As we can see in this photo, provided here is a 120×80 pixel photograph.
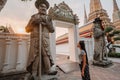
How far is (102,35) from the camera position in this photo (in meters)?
4.42

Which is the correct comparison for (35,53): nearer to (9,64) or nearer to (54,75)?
(54,75)

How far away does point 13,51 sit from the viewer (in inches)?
136

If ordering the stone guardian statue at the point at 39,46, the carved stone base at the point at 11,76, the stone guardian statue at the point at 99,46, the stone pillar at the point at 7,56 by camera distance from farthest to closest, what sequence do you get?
the stone guardian statue at the point at 99,46 → the stone pillar at the point at 7,56 → the carved stone base at the point at 11,76 → the stone guardian statue at the point at 39,46

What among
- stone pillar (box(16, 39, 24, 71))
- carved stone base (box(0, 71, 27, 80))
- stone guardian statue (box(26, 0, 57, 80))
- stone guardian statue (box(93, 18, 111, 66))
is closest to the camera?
stone guardian statue (box(26, 0, 57, 80))

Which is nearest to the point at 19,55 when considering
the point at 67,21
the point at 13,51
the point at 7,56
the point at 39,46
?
the point at 13,51

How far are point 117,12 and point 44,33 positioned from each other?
2346 cm

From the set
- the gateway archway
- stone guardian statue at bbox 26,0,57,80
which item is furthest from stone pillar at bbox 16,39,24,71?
the gateway archway

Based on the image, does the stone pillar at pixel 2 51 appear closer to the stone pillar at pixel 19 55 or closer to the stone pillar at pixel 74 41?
the stone pillar at pixel 19 55

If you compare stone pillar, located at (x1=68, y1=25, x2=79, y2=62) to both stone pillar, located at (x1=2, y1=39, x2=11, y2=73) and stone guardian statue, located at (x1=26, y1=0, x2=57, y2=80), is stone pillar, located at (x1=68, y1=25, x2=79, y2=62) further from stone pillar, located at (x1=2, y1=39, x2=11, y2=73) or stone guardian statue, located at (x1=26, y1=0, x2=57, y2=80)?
stone pillar, located at (x1=2, y1=39, x2=11, y2=73)

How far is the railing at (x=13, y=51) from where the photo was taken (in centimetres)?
327

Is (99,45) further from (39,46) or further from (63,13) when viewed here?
(39,46)

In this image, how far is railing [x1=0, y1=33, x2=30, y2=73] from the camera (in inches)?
129

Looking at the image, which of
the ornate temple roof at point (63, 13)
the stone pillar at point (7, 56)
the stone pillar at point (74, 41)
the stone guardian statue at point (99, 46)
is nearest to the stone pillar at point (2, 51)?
the stone pillar at point (7, 56)

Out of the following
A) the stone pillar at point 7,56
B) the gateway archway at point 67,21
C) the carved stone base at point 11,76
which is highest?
Answer: the gateway archway at point 67,21
